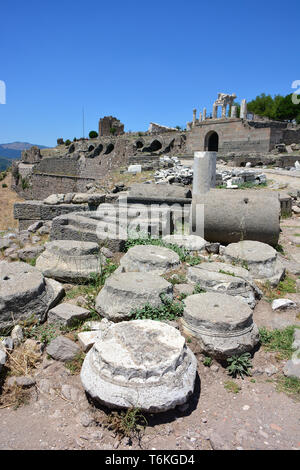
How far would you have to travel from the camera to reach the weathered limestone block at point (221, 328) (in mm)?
3184

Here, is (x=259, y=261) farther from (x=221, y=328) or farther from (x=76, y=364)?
(x=76, y=364)

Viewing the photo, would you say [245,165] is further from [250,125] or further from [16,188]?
[16,188]


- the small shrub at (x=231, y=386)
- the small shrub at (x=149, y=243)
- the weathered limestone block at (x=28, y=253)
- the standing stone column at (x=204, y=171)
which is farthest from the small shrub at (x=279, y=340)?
the standing stone column at (x=204, y=171)

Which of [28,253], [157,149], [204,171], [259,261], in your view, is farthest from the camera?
[157,149]

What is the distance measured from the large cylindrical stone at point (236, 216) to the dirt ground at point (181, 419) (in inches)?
122

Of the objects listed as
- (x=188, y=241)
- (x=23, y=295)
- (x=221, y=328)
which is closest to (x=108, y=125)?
(x=188, y=241)

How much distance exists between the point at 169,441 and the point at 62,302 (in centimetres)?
219

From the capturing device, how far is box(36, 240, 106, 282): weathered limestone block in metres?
4.56

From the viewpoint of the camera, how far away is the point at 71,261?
4715mm

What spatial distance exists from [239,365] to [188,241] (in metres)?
2.96

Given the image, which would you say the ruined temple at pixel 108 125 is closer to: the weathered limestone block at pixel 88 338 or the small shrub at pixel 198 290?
the small shrub at pixel 198 290

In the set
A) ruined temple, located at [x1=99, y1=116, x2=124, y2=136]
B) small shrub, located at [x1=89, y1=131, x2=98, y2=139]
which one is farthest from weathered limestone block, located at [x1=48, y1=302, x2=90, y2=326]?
small shrub, located at [x1=89, y1=131, x2=98, y2=139]

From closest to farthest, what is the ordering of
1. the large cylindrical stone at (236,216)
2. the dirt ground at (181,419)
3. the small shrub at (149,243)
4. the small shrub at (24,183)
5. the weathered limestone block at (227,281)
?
the dirt ground at (181,419) < the weathered limestone block at (227,281) < the small shrub at (149,243) < the large cylindrical stone at (236,216) < the small shrub at (24,183)

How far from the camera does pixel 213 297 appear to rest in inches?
149
